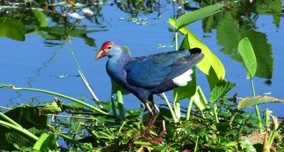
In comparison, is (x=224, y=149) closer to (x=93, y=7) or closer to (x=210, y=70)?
(x=210, y=70)

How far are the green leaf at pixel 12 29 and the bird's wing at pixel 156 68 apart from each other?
1.91 meters

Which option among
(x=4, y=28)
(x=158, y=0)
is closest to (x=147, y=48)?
(x=4, y=28)

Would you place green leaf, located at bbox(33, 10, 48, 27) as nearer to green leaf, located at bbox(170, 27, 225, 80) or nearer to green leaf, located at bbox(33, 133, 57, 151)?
green leaf, located at bbox(170, 27, 225, 80)

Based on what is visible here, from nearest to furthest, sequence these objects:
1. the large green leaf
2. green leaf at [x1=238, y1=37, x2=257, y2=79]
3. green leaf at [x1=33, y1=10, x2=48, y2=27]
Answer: green leaf at [x1=238, y1=37, x2=257, y2=79] < the large green leaf < green leaf at [x1=33, y1=10, x2=48, y2=27]

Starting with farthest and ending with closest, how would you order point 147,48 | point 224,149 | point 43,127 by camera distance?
point 147,48
point 43,127
point 224,149

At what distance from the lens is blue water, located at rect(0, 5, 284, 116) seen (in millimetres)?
4598

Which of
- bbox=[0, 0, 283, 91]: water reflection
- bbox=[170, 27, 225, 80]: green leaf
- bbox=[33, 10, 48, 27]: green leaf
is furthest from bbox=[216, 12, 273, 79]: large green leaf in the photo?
bbox=[33, 10, 48, 27]: green leaf

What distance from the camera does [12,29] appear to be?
560cm

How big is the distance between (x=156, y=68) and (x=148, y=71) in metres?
0.03

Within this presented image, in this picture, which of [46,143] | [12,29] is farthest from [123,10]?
[46,143]

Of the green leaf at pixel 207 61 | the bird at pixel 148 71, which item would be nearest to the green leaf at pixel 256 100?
the bird at pixel 148 71

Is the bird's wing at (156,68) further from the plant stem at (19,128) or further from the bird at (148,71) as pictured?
the plant stem at (19,128)

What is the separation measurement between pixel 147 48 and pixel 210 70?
55.6 inches

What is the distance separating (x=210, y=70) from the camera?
12.8 ft
